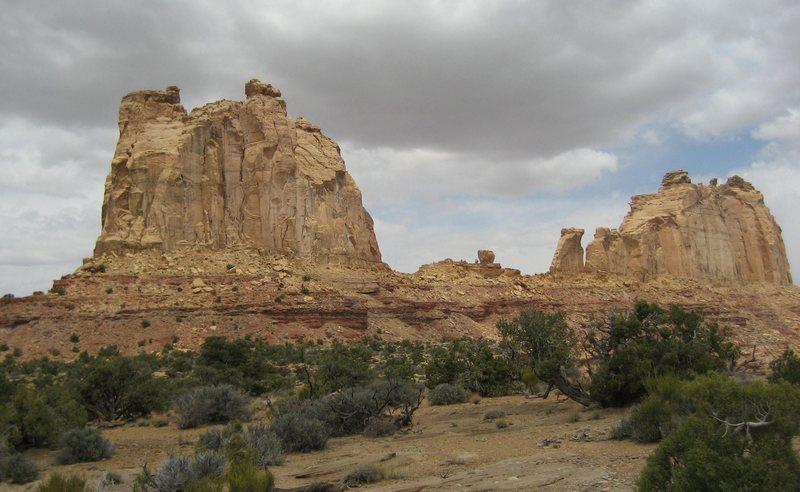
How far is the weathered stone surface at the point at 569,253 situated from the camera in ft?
248

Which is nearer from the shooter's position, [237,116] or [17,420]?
[17,420]

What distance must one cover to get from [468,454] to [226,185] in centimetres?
5178

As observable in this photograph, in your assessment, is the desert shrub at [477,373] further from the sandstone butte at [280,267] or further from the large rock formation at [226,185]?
the large rock formation at [226,185]

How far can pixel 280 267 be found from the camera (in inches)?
2122

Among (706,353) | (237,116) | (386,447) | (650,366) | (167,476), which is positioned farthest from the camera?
(237,116)

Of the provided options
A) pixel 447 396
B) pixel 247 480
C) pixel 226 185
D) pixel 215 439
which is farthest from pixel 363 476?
pixel 226 185

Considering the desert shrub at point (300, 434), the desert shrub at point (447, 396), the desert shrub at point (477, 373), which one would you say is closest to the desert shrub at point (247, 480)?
the desert shrub at point (300, 434)

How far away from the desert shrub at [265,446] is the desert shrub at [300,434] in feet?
2.84

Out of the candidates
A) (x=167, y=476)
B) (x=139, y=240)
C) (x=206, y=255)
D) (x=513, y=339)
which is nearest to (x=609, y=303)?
(x=206, y=255)

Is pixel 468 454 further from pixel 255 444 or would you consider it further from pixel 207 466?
pixel 207 466

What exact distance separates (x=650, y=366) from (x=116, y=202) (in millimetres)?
50513

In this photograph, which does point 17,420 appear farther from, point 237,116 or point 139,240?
point 237,116

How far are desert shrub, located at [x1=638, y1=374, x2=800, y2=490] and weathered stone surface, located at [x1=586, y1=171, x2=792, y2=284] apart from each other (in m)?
71.6

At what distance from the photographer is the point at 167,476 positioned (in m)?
8.63
